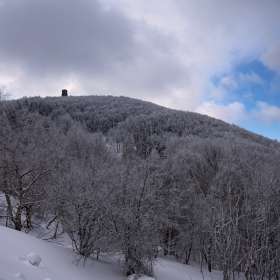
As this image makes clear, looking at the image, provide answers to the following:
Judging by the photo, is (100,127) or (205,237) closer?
(205,237)

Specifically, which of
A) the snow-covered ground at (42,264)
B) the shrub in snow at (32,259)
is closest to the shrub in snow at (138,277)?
the snow-covered ground at (42,264)

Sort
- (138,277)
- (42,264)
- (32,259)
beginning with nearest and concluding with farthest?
(32,259) → (42,264) → (138,277)

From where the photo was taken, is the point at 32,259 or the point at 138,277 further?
the point at 138,277

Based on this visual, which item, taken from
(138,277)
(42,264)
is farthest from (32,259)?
(138,277)

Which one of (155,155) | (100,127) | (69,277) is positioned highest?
(100,127)

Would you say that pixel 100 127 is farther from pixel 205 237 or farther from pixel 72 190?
pixel 72 190

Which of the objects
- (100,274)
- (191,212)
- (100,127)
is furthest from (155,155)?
(100,127)

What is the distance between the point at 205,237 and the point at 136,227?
10365 mm

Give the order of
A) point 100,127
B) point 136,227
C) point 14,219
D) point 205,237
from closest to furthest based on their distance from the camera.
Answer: point 136,227, point 14,219, point 205,237, point 100,127

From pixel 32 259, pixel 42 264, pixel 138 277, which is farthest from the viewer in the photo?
pixel 138 277

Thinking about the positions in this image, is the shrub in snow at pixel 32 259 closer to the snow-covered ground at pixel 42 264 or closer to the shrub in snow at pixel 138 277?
the snow-covered ground at pixel 42 264

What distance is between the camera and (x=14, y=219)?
375 inches

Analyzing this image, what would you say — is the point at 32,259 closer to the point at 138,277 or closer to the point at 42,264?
the point at 42,264

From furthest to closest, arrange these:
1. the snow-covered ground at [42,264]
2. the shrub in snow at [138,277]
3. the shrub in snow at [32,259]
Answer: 1. the shrub in snow at [138,277]
2. the shrub in snow at [32,259]
3. the snow-covered ground at [42,264]
